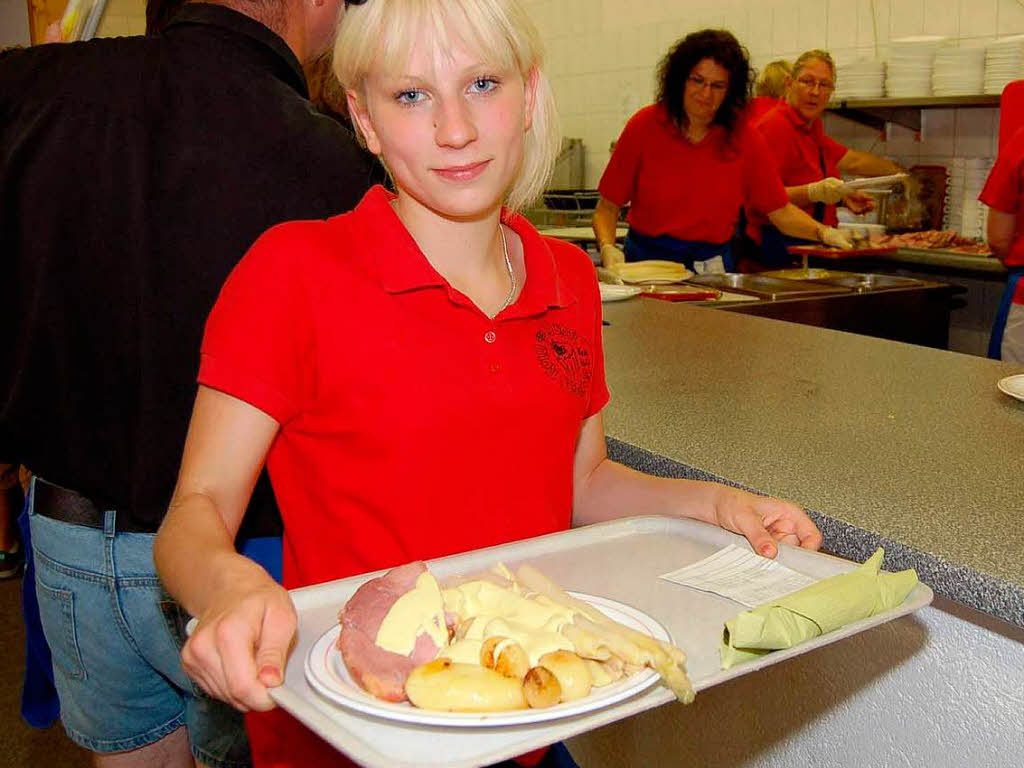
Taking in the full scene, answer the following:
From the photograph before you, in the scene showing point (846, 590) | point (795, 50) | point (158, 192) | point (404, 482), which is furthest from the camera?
point (795, 50)

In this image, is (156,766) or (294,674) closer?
(294,674)

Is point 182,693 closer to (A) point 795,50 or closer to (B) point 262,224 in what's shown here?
(B) point 262,224

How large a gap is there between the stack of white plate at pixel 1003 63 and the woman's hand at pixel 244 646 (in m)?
5.17

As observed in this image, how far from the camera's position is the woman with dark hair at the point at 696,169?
4484 mm

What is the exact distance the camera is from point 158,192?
1.46m

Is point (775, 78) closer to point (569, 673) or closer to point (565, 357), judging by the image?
point (565, 357)

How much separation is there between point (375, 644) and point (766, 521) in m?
0.54

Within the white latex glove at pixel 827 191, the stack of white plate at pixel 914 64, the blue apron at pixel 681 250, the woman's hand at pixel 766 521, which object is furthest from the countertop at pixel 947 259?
the woman's hand at pixel 766 521

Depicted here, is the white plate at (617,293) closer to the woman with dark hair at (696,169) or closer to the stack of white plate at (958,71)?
the woman with dark hair at (696,169)

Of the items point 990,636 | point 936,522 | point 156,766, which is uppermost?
point 936,522

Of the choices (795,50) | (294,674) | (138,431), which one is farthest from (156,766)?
(795,50)

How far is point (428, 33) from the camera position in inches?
44.1

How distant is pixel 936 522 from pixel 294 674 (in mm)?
837

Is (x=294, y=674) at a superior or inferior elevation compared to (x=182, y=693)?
superior
